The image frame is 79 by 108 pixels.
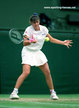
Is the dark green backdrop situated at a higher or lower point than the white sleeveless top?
lower

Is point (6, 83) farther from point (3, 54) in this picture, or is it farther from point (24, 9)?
point (24, 9)

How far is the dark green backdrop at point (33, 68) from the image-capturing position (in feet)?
38.5

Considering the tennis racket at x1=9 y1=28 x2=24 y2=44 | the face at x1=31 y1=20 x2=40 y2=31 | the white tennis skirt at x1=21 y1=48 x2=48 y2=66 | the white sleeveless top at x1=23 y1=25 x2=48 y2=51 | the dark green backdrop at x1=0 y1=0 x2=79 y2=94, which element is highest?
the face at x1=31 y1=20 x2=40 y2=31

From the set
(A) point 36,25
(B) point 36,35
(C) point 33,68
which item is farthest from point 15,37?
(C) point 33,68

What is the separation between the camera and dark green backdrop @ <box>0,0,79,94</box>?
38.5 ft

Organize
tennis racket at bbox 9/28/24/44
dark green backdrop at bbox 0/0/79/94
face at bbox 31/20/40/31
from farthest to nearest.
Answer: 1. dark green backdrop at bbox 0/0/79/94
2. tennis racket at bbox 9/28/24/44
3. face at bbox 31/20/40/31

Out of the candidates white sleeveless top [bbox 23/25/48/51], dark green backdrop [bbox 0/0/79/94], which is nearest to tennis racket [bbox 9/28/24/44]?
white sleeveless top [bbox 23/25/48/51]

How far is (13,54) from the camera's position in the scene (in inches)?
464

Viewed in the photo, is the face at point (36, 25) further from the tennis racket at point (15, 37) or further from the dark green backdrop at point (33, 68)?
the dark green backdrop at point (33, 68)

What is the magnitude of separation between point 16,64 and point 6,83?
0.50 meters

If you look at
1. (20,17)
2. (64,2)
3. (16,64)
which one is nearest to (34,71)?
(16,64)

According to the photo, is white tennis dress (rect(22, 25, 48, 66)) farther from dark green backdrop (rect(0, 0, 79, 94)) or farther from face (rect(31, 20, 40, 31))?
dark green backdrop (rect(0, 0, 79, 94))

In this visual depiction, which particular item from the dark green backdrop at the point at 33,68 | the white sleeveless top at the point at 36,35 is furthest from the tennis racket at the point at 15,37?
the dark green backdrop at the point at 33,68

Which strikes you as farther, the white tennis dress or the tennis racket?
the tennis racket
